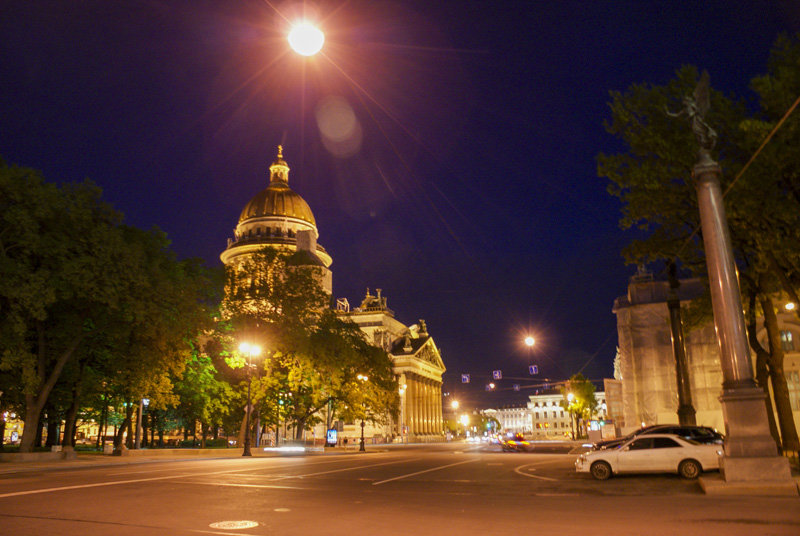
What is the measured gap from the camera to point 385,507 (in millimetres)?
13344

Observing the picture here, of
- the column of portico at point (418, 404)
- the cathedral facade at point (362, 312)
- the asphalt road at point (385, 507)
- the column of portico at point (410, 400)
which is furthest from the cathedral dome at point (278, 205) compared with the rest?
the asphalt road at point (385, 507)

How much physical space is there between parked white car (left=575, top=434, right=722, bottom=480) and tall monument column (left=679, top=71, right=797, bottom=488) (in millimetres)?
2904

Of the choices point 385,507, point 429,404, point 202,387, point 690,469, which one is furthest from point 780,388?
point 429,404

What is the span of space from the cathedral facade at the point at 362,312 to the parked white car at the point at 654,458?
3372 inches

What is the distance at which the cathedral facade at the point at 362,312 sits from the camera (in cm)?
11069

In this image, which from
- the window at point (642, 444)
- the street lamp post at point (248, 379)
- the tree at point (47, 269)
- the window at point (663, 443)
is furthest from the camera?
the street lamp post at point (248, 379)

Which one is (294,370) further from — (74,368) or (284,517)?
(284,517)

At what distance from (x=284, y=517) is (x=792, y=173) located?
70.8 feet

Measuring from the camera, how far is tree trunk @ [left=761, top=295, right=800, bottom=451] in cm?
2402

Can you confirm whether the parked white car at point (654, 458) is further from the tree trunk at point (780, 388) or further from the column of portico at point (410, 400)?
the column of portico at point (410, 400)

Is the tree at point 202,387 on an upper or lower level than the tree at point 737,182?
lower

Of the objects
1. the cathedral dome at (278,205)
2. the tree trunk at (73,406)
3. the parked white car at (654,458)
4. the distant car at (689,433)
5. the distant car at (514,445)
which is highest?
the cathedral dome at (278,205)

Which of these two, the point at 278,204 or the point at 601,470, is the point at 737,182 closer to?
the point at 601,470

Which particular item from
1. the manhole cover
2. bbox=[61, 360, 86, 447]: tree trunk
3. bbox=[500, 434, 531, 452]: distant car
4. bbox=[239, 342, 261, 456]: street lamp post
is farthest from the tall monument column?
bbox=[61, 360, 86, 447]: tree trunk
